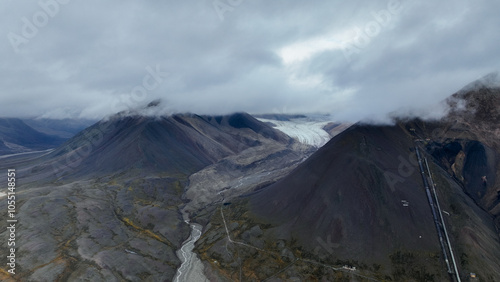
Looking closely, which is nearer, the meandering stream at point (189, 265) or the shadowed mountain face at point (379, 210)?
the shadowed mountain face at point (379, 210)

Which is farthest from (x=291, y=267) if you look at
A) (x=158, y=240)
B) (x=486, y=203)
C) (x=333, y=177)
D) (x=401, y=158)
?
(x=486, y=203)

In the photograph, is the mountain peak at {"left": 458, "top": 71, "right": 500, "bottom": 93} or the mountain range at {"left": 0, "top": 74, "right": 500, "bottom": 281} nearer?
the mountain range at {"left": 0, "top": 74, "right": 500, "bottom": 281}

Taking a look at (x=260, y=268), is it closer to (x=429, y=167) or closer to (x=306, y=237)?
(x=306, y=237)

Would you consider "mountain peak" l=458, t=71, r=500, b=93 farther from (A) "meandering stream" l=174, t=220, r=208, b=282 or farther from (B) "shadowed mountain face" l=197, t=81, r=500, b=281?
(A) "meandering stream" l=174, t=220, r=208, b=282

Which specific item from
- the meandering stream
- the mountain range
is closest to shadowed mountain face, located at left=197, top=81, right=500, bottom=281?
the mountain range

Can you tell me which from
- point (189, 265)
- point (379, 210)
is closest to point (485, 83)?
point (379, 210)

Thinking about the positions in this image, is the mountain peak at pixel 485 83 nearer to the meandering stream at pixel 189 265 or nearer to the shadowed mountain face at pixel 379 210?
the shadowed mountain face at pixel 379 210

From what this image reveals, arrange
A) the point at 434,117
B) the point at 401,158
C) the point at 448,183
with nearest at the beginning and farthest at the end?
the point at 448,183 → the point at 401,158 → the point at 434,117

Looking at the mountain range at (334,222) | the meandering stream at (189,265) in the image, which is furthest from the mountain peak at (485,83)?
the meandering stream at (189,265)
